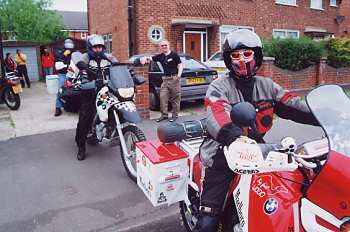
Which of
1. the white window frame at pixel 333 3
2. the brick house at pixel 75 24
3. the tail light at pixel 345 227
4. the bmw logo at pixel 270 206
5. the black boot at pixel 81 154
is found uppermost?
the brick house at pixel 75 24

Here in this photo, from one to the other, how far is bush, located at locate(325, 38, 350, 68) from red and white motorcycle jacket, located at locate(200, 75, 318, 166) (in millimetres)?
12170

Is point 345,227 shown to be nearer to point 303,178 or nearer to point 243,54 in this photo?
point 303,178

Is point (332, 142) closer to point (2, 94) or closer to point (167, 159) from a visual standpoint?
point (167, 159)

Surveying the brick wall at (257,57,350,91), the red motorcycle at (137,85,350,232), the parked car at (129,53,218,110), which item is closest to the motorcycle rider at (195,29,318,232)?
the red motorcycle at (137,85,350,232)

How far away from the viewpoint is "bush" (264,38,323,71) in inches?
471

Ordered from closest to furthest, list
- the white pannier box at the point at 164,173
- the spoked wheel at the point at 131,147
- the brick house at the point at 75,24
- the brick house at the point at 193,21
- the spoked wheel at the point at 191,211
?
the white pannier box at the point at 164,173, the spoked wheel at the point at 191,211, the spoked wheel at the point at 131,147, the brick house at the point at 193,21, the brick house at the point at 75,24

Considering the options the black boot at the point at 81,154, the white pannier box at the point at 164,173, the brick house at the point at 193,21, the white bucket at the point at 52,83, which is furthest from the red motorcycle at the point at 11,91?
the white pannier box at the point at 164,173

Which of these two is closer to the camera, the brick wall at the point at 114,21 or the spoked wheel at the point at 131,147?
the spoked wheel at the point at 131,147

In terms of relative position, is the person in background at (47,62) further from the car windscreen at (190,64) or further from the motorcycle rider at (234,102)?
the motorcycle rider at (234,102)

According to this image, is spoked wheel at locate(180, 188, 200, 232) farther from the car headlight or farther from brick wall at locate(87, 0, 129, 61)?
brick wall at locate(87, 0, 129, 61)

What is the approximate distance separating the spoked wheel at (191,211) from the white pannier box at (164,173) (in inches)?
2.8

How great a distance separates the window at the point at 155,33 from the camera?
47.9 feet

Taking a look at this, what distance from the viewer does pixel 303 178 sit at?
1.93 m

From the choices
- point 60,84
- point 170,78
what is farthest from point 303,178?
point 60,84
